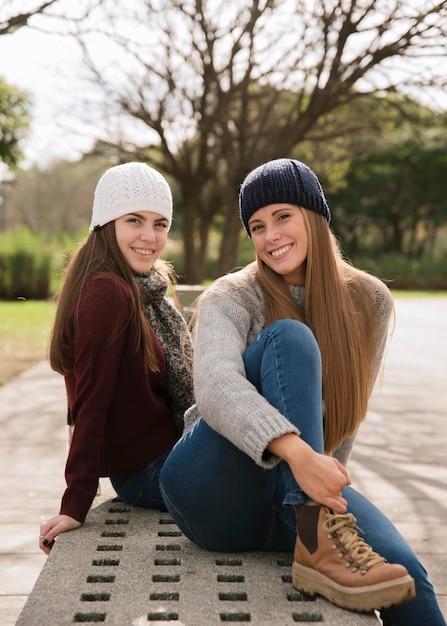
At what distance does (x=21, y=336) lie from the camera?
11.6 m

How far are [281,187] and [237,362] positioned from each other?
64 centimetres

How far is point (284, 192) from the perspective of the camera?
2469 mm

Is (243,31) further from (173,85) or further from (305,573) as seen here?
(305,573)

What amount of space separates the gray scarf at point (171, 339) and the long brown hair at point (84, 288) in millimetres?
109

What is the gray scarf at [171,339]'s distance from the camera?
8.79 ft

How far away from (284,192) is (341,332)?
1.53 ft

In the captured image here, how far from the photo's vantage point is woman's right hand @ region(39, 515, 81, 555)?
88.7 inches

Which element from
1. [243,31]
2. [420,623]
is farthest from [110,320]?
[243,31]

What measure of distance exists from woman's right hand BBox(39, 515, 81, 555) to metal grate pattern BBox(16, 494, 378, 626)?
0.10 feet

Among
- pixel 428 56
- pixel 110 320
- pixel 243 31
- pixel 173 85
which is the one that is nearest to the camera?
pixel 110 320

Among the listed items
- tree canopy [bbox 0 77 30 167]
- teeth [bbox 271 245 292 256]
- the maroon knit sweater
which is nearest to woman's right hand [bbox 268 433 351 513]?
the maroon knit sweater

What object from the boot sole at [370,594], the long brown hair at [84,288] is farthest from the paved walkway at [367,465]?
the boot sole at [370,594]

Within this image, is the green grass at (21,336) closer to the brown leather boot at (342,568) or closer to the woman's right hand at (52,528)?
the woman's right hand at (52,528)

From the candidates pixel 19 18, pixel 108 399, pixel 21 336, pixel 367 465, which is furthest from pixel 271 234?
pixel 21 336
